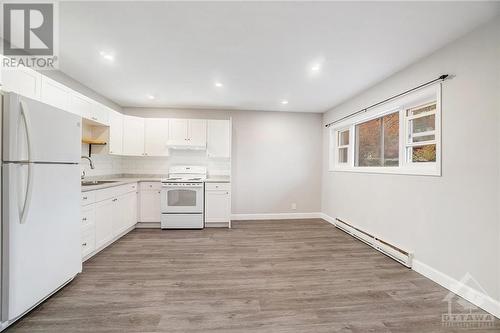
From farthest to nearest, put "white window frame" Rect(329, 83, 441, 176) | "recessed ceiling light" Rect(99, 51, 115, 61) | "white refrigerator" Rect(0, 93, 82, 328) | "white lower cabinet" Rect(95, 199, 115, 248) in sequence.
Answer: "white lower cabinet" Rect(95, 199, 115, 248) < "recessed ceiling light" Rect(99, 51, 115, 61) < "white window frame" Rect(329, 83, 441, 176) < "white refrigerator" Rect(0, 93, 82, 328)

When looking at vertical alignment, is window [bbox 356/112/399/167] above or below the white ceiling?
below

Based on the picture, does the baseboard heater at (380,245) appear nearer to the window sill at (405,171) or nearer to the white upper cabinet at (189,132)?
the window sill at (405,171)

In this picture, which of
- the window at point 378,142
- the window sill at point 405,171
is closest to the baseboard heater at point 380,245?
the window sill at point 405,171

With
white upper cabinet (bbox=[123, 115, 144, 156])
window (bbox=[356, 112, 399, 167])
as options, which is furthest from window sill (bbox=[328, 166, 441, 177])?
white upper cabinet (bbox=[123, 115, 144, 156])

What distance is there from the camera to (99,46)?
2.30 meters

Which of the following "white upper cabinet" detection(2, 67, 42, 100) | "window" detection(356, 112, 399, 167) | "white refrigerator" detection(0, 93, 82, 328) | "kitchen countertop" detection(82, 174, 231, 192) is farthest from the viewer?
"window" detection(356, 112, 399, 167)

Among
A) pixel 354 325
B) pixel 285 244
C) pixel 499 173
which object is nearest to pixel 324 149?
pixel 285 244

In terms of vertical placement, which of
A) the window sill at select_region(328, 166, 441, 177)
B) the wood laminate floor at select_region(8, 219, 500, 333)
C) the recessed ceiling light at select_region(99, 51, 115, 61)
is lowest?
the wood laminate floor at select_region(8, 219, 500, 333)

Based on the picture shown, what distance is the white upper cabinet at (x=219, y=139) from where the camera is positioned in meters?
4.45

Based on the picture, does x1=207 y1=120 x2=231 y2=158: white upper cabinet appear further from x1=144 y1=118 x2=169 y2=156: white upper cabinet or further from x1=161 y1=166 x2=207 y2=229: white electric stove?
x1=144 y1=118 x2=169 y2=156: white upper cabinet

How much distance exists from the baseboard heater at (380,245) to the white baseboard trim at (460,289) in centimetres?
11

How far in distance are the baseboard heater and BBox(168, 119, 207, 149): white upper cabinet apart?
3220 millimetres

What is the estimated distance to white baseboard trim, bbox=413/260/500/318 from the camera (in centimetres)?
180

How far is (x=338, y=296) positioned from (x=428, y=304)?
0.78 meters
